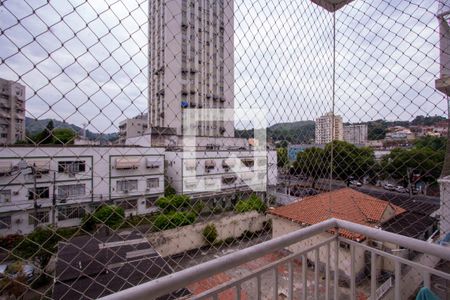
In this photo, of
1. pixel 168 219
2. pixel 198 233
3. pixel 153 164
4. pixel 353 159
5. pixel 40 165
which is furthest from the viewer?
pixel 198 233

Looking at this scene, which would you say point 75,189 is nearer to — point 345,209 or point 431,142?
point 431,142

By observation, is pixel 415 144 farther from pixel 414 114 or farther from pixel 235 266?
pixel 235 266

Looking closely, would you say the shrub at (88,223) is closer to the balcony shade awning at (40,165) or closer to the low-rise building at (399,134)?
the balcony shade awning at (40,165)

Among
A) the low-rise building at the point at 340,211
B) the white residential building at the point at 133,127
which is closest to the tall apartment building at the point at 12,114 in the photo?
the white residential building at the point at 133,127

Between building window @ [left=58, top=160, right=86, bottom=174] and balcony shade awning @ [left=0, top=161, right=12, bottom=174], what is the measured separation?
0.43 feet

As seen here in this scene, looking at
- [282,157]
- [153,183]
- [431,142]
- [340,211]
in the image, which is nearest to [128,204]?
[153,183]

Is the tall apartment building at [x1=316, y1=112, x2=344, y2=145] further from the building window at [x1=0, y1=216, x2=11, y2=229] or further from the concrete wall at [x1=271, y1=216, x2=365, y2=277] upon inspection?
the building window at [x1=0, y1=216, x2=11, y2=229]

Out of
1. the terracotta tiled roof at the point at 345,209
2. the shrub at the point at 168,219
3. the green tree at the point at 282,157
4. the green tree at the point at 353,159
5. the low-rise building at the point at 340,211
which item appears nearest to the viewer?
the shrub at the point at 168,219

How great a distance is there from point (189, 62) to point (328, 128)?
981 millimetres

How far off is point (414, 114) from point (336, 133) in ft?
1.38

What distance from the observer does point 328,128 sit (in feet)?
4.77

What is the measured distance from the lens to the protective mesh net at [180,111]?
26.7 inches

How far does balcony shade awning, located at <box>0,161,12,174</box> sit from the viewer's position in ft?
2.24

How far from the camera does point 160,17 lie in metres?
0.89
